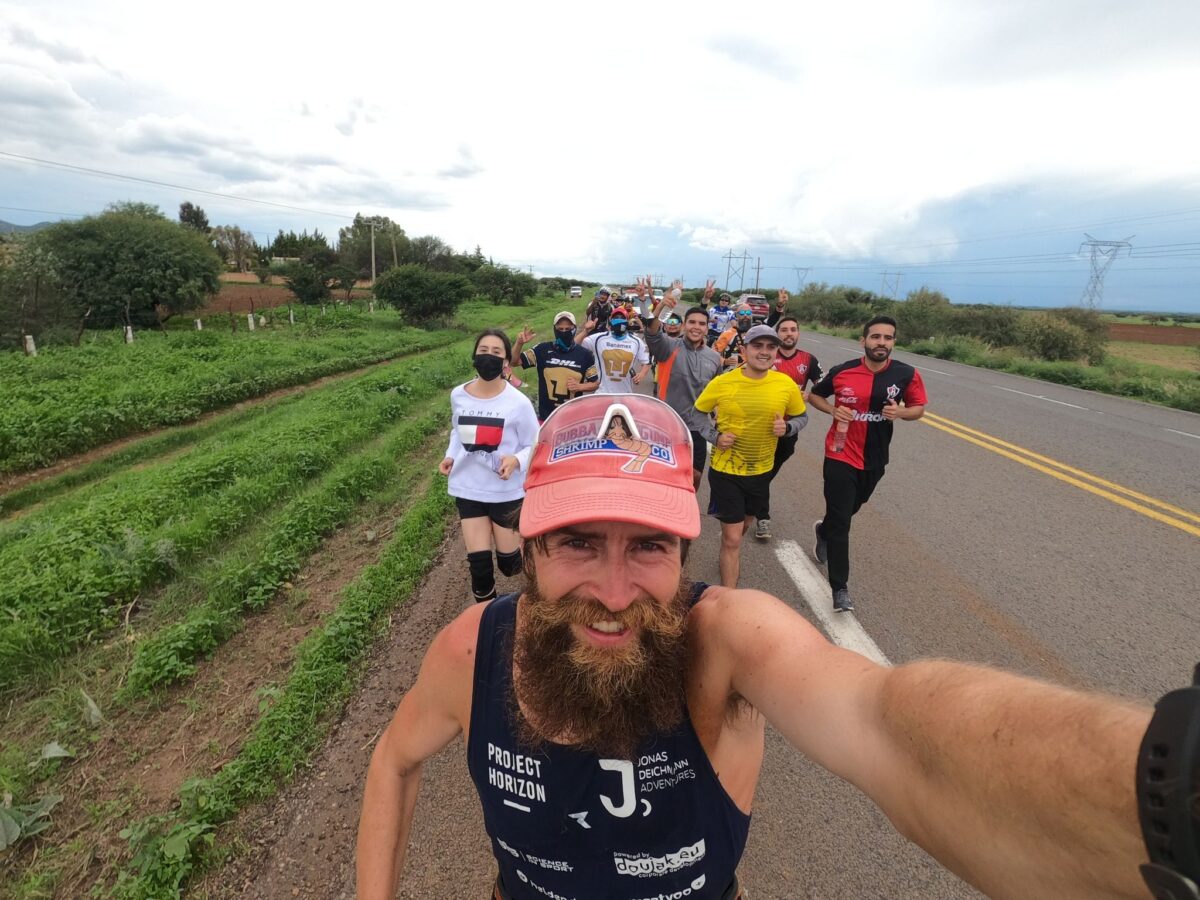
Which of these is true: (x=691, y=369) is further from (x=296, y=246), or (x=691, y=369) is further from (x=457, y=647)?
(x=296, y=246)

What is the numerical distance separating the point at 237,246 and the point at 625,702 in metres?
85.2

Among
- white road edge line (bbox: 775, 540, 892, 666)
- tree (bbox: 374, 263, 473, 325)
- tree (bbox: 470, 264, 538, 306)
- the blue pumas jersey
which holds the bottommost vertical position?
white road edge line (bbox: 775, 540, 892, 666)

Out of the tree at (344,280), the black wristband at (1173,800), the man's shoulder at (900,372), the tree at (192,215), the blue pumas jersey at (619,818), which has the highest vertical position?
the tree at (192,215)

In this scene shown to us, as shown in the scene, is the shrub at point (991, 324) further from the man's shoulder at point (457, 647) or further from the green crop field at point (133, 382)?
the man's shoulder at point (457, 647)

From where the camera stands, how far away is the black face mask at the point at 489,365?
13.4 feet

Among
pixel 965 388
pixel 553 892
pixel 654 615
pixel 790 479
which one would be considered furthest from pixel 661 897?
pixel 965 388

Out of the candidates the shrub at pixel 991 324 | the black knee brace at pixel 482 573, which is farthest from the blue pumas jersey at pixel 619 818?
the shrub at pixel 991 324

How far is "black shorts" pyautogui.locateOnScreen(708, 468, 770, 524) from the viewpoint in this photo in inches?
167

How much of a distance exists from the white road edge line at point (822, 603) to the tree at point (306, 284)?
123 feet

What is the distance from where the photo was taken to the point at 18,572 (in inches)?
173

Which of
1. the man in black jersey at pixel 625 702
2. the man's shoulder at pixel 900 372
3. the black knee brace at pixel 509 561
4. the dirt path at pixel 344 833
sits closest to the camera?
the man in black jersey at pixel 625 702

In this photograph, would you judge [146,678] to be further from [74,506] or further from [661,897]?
[74,506]

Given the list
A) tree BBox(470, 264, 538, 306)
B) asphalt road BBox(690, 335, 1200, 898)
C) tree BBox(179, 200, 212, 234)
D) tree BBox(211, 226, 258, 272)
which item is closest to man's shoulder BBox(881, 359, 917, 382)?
asphalt road BBox(690, 335, 1200, 898)

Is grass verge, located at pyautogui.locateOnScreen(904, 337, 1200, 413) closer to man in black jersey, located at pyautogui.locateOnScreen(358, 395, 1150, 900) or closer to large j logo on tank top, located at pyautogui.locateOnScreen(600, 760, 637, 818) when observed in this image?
man in black jersey, located at pyautogui.locateOnScreen(358, 395, 1150, 900)
